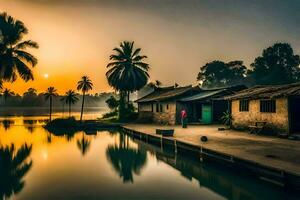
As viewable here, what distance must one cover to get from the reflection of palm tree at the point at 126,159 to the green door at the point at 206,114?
11934mm

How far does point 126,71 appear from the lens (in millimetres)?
56375

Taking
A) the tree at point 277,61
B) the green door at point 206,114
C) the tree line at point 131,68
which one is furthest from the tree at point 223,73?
the green door at point 206,114

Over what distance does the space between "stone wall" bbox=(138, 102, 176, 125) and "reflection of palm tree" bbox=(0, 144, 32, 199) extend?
18.1 metres

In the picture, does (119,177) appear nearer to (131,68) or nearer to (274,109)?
(274,109)

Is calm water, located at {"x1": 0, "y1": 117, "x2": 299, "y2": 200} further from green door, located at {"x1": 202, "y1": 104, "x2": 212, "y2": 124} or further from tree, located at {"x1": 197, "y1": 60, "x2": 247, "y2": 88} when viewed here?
tree, located at {"x1": 197, "y1": 60, "x2": 247, "y2": 88}

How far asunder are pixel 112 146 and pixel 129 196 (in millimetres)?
17398

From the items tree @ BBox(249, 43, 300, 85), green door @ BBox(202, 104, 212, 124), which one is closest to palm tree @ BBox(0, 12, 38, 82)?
green door @ BBox(202, 104, 212, 124)

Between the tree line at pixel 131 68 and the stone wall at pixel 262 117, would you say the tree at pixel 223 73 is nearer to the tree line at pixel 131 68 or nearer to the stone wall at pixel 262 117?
the tree line at pixel 131 68

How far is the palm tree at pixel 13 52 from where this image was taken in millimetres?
30984

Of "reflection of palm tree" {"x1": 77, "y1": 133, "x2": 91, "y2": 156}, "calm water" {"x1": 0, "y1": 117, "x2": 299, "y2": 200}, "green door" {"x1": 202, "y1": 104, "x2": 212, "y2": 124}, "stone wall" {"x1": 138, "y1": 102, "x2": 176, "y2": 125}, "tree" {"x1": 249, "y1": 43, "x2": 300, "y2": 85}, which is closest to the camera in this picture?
"calm water" {"x1": 0, "y1": 117, "x2": 299, "y2": 200}

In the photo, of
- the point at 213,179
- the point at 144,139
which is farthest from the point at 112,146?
the point at 213,179

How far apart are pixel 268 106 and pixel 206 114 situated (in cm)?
1442

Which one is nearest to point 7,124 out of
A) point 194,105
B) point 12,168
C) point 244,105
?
point 194,105

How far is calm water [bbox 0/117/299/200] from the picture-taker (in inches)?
527
